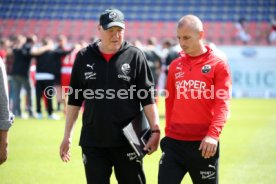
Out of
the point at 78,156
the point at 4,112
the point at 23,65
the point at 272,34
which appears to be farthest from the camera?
the point at 272,34

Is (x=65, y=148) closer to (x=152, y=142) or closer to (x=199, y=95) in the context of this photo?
(x=152, y=142)

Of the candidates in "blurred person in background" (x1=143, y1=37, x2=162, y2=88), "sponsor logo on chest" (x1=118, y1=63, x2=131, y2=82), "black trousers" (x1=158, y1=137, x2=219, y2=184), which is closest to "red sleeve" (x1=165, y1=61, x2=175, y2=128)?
"black trousers" (x1=158, y1=137, x2=219, y2=184)

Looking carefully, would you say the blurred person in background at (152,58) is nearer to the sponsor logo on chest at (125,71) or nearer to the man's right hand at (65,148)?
the man's right hand at (65,148)

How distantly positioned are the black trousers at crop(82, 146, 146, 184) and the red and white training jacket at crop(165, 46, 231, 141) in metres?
0.46

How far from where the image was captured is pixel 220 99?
224 inches

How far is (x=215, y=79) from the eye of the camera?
581 centimetres

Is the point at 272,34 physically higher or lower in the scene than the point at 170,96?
lower

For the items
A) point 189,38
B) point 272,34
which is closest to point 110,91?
point 189,38

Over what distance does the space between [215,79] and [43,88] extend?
13.5 meters

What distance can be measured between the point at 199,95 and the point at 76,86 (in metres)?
1.22

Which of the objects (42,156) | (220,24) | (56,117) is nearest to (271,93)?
(220,24)

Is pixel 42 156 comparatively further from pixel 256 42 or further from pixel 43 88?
pixel 256 42

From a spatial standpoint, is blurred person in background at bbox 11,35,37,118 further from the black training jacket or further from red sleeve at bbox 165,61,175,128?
red sleeve at bbox 165,61,175,128

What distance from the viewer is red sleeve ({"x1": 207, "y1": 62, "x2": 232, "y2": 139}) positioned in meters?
5.59
